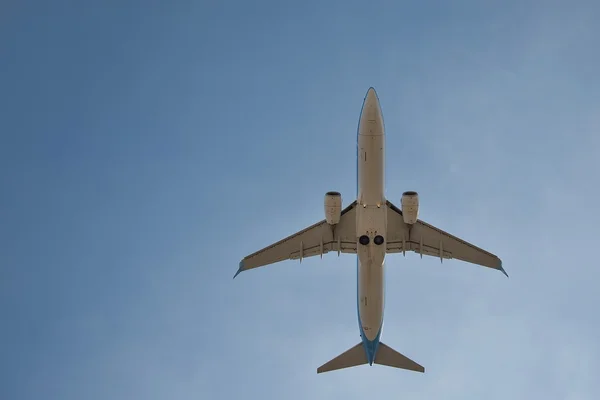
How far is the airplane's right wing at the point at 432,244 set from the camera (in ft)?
140

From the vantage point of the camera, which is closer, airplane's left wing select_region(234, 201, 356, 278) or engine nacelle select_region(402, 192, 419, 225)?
engine nacelle select_region(402, 192, 419, 225)

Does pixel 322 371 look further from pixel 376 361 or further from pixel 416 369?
pixel 416 369

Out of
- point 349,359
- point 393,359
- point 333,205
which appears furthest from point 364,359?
point 333,205

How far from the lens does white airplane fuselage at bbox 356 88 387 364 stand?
35562 millimetres

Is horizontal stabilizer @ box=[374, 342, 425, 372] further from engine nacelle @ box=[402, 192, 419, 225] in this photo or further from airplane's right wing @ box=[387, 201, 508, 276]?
engine nacelle @ box=[402, 192, 419, 225]

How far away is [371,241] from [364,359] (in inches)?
418

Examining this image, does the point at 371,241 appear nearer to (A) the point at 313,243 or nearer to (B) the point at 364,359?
(A) the point at 313,243

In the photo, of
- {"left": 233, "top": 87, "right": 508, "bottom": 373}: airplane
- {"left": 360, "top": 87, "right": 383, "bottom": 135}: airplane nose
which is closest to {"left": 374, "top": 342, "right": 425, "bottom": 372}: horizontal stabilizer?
{"left": 233, "top": 87, "right": 508, "bottom": 373}: airplane

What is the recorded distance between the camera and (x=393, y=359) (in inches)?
1761

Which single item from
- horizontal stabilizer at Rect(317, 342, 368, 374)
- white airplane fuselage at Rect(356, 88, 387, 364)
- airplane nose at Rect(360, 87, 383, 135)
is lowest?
horizontal stabilizer at Rect(317, 342, 368, 374)

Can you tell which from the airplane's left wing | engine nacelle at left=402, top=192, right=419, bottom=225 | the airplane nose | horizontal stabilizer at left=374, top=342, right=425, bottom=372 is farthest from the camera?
horizontal stabilizer at left=374, top=342, right=425, bottom=372

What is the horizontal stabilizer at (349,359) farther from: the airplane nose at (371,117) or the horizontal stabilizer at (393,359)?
the airplane nose at (371,117)

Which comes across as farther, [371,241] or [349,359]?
[349,359]

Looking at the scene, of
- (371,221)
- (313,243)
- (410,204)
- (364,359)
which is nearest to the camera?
(371,221)
